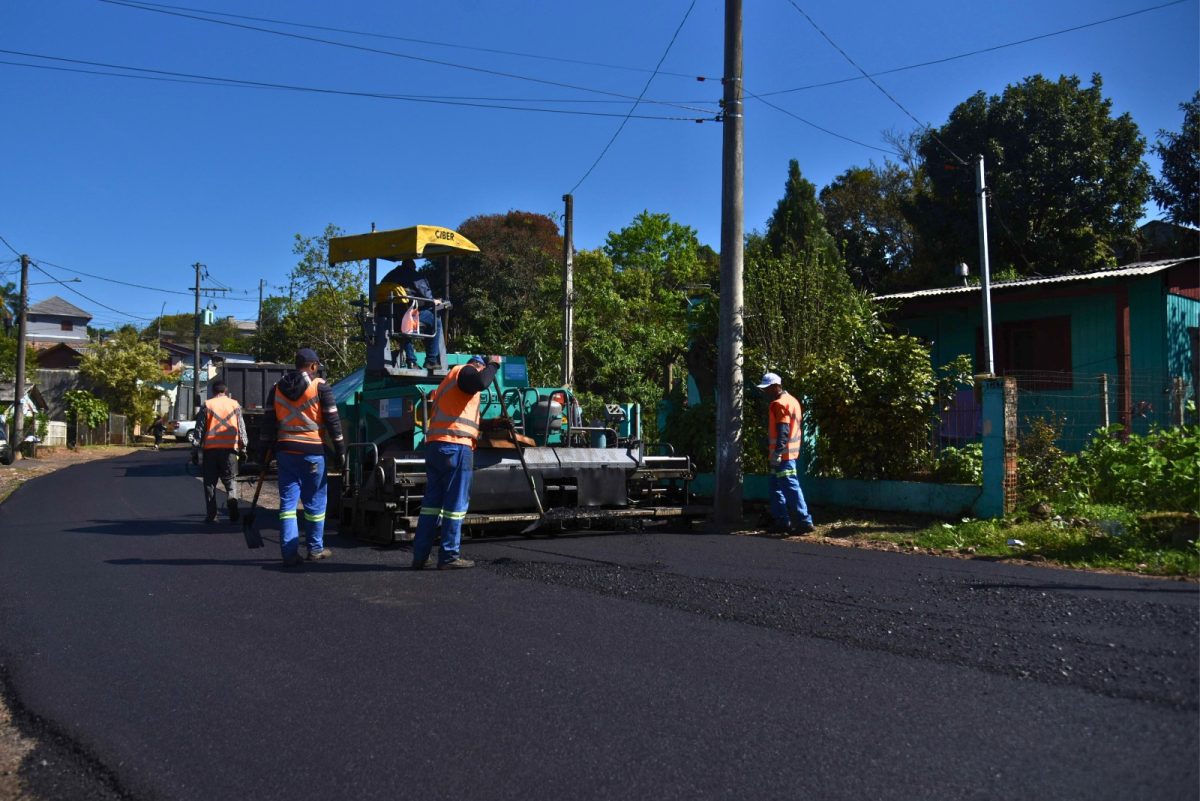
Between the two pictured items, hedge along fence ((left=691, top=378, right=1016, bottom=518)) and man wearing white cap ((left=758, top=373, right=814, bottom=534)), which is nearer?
hedge along fence ((left=691, top=378, right=1016, bottom=518))

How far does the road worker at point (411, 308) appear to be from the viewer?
966 cm

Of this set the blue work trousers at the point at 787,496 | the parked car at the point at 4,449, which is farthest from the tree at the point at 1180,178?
the parked car at the point at 4,449

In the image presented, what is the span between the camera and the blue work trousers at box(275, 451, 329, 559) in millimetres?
7711

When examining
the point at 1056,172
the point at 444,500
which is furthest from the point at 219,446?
the point at 1056,172

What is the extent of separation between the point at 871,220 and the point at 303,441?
99.0 ft

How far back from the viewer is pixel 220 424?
11.3 metres

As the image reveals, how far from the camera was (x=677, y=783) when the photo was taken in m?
3.30

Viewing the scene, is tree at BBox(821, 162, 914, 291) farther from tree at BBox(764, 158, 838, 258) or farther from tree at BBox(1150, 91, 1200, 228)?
tree at BBox(1150, 91, 1200, 228)

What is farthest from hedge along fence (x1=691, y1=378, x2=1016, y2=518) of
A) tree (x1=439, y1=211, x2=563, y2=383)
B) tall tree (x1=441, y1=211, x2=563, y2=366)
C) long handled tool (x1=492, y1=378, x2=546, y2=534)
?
tall tree (x1=441, y1=211, x2=563, y2=366)

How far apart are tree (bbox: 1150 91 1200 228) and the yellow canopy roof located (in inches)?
888

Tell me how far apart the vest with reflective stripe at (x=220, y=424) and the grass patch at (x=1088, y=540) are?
288 inches

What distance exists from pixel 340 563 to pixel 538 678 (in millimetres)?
3726

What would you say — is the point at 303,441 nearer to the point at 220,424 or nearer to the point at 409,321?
the point at 409,321

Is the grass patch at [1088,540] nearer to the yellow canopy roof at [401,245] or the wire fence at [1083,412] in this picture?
the wire fence at [1083,412]
